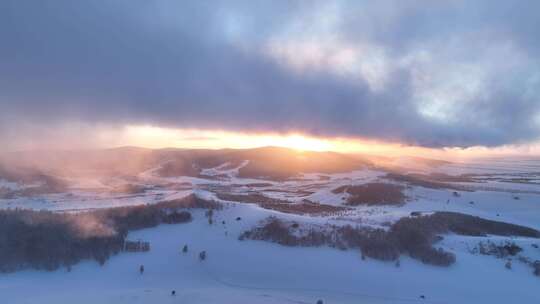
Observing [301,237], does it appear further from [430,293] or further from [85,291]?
[85,291]

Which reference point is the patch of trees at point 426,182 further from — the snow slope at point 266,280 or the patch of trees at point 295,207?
the snow slope at point 266,280

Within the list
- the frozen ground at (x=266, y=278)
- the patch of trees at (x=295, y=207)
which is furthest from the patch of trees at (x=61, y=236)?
the patch of trees at (x=295, y=207)

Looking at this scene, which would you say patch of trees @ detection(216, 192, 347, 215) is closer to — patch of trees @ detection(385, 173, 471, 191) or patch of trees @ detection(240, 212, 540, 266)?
patch of trees @ detection(240, 212, 540, 266)

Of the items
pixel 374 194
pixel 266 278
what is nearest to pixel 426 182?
pixel 374 194

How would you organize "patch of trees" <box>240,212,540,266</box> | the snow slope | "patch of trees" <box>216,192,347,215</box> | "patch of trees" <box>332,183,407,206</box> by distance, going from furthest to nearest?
"patch of trees" <box>332,183,407,206</box>, "patch of trees" <box>216,192,347,215</box>, "patch of trees" <box>240,212,540,266</box>, the snow slope

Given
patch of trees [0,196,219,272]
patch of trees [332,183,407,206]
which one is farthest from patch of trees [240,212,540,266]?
patch of trees [332,183,407,206]

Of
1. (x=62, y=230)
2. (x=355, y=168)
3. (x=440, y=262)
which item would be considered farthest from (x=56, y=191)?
(x=355, y=168)

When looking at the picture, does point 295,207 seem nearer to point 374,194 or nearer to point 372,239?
point 374,194
